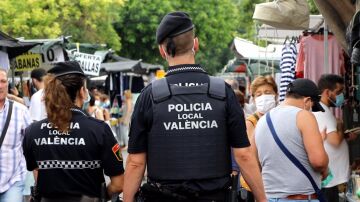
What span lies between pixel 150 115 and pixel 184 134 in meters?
0.25

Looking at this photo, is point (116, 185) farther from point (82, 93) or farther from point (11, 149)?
point (11, 149)

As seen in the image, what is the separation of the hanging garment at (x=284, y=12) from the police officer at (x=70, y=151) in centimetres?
440

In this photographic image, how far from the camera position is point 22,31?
26562 millimetres

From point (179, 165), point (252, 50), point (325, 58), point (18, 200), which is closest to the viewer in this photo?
point (179, 165)

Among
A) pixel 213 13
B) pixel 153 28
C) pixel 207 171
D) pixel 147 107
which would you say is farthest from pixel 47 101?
pixel 213 13

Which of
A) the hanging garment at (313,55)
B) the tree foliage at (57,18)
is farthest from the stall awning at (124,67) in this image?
the hanging garment at (313,55)

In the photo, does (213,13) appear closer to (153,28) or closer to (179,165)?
(153,28)

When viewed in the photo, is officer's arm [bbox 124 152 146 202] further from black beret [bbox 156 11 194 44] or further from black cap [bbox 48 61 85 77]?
black cap [bbox 48 61 85 77]

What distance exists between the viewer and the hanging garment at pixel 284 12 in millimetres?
10023

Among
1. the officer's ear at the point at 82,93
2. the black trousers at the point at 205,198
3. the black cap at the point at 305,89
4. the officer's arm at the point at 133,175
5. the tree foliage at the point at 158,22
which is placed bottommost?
the tree foliage at the point at 158,22

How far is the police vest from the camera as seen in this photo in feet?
17.3

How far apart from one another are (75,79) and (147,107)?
0.99 metres

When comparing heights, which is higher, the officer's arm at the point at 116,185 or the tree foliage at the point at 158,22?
the officer's arm at the point at 116,185

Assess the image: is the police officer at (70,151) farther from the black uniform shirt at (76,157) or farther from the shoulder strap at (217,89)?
the shoulder strap at (217,89)
